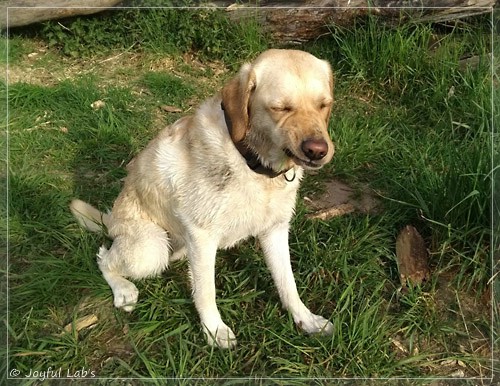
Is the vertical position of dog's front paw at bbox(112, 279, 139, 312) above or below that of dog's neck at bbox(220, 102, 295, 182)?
below

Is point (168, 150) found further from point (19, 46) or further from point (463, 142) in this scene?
point (19, 46)

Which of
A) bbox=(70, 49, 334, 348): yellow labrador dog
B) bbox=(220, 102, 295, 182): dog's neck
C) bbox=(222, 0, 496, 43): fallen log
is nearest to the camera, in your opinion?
bbox=(70, 49, 334, 348): yellow labrador dog

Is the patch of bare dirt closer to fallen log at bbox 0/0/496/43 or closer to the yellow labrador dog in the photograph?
the yellow labrador dog

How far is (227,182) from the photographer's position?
2.61 metres

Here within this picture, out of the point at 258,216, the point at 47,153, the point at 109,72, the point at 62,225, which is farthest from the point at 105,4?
the point at 258,216

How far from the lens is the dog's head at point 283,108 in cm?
233

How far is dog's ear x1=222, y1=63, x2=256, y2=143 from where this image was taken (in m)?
2.47

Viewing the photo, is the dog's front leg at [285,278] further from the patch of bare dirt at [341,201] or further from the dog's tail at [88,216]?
the dog's tail at [88,216]

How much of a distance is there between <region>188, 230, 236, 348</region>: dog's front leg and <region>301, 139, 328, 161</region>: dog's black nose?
738 millimetres

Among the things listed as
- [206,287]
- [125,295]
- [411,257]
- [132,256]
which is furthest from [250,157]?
[411,257]

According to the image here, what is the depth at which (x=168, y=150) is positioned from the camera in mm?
2889

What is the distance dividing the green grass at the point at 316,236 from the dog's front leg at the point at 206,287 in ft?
0.26

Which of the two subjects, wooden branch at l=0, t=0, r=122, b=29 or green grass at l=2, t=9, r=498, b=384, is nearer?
green grass at l=2, t=9, r=498, b=384

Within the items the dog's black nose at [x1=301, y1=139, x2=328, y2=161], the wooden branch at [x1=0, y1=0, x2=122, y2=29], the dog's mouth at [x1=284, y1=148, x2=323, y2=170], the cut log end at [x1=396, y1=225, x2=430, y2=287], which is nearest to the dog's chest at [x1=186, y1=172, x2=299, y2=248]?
the dog's mouth at [x1=284, y1=148, x2=323, y2=170]
